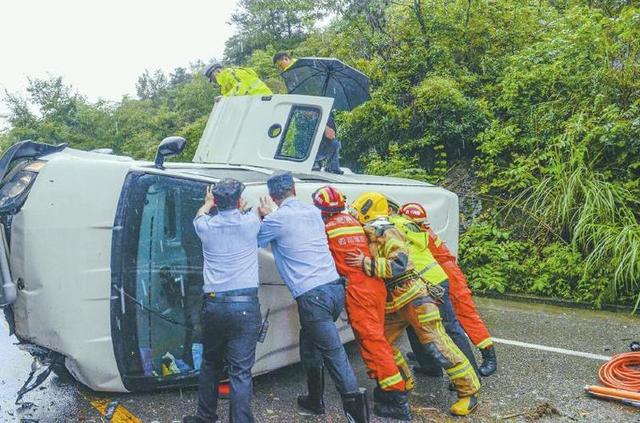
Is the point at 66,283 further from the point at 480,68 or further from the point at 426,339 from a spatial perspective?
the point at 480,68

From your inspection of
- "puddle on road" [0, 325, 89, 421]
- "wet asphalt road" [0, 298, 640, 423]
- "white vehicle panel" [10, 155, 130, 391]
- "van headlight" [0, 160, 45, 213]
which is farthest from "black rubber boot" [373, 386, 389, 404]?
"van headlight" [0, 160, 45, 213]

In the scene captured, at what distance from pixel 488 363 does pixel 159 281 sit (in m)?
2.67

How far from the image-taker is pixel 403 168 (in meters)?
9.58

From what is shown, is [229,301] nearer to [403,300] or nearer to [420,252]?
[403,300]

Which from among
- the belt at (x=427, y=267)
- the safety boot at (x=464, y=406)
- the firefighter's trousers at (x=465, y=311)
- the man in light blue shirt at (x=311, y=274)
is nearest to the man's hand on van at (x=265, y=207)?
the man in light blue shirt at (x=311, y=274)

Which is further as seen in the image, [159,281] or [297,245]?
[159,281]

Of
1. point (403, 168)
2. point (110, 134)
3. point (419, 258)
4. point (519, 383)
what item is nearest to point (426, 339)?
point (419, 258)

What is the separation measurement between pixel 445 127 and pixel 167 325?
6939mm

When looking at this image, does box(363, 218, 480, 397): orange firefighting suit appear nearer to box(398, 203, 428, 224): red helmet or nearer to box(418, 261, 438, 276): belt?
box(418, 261, 438, 276): belt

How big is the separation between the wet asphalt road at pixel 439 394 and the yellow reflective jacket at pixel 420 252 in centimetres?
90

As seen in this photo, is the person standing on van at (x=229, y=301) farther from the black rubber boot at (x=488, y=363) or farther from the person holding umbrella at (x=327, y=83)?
the person holding umbrella at (x=327, y=83)

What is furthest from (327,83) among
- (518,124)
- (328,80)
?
(518,124)

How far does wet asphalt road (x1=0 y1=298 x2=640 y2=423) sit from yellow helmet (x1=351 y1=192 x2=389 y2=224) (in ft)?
4.46

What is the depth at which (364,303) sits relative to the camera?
12.5ft
